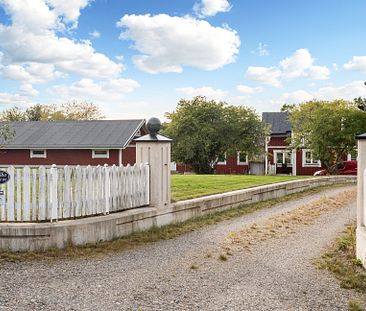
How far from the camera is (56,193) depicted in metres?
7.02

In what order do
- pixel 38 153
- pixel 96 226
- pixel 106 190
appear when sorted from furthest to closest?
pixel 38 153
pixel 106 190
pixel 96 226

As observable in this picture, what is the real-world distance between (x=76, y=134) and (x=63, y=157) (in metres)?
2.20

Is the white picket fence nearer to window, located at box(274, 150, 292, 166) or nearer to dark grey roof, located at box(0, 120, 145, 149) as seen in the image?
dark grey roof, located at box(0, 120, 145, 149)

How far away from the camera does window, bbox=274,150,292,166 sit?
40.1 metres

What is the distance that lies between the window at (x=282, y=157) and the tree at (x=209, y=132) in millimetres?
4221

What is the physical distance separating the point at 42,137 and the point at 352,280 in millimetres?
31131

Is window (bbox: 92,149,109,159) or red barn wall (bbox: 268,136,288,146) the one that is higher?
red barn wall (bbox: 268,136,288,146)

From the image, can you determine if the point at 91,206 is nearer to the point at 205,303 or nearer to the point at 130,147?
A: the point at 205,303

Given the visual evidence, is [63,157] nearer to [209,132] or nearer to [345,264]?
[209,132]

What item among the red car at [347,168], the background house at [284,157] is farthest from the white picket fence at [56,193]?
the background house at [284,157]

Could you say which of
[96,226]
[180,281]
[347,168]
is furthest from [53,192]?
[347,168]

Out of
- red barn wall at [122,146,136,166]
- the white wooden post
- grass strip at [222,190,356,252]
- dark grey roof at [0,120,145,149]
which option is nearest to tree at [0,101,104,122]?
dark grey roof at [0,120,145,149]

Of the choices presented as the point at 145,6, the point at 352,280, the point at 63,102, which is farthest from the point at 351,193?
the point at 63,102

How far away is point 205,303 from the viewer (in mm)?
4602
